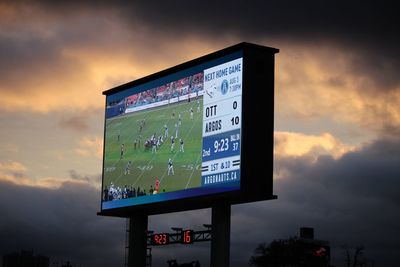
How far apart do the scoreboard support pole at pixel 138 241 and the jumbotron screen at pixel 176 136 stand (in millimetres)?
1452

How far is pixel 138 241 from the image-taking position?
44.4 metres

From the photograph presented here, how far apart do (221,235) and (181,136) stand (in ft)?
14.7

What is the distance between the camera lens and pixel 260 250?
109188mm

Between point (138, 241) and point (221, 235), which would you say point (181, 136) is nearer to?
point (221, 235)

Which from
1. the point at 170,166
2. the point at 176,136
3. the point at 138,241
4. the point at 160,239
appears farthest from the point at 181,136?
the point at 138,241

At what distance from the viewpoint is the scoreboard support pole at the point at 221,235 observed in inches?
1458

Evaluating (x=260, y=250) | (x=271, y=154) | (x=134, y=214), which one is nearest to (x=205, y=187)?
(x=271, y=154)

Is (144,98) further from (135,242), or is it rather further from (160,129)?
(135,242)

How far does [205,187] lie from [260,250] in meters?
73.7

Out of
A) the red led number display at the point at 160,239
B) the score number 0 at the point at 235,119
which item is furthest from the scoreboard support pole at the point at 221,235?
the red led number display at the point at 160,239

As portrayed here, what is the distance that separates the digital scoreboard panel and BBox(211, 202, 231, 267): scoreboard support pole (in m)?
0.72

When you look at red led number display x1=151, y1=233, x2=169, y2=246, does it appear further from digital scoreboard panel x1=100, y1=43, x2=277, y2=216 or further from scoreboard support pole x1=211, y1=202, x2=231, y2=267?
scoreboard support pole x1=211, y1=202, x2=231, y2=267

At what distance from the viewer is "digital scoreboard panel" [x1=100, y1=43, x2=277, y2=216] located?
3562cm

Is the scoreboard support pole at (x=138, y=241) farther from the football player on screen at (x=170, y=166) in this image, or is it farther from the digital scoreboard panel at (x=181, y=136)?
the football player on screen at (x=170, y=166)
